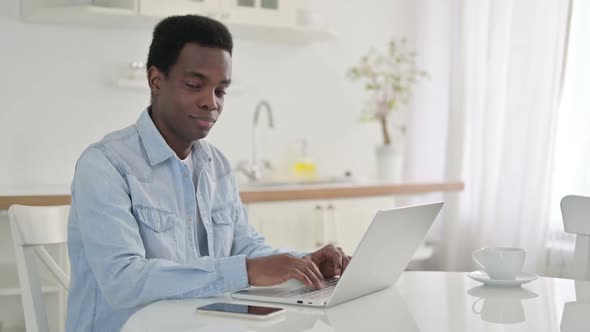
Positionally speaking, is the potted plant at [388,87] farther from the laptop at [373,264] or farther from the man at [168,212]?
the laptop at [373,264]

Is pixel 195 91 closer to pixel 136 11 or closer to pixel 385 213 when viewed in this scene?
pixel 385 213

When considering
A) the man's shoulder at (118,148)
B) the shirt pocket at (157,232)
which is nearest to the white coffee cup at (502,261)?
the shirt pocket at (157,232)

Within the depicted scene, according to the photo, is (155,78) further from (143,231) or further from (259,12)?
(259,12)

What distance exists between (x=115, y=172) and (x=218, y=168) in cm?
39

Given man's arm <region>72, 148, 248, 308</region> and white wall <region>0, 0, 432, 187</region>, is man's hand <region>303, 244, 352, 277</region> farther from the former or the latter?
white wall <region>0, 0, 432, 187</region>

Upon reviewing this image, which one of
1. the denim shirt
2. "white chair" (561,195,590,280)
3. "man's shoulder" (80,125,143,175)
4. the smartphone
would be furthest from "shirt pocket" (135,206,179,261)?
"white chair" (561,195,590,280)

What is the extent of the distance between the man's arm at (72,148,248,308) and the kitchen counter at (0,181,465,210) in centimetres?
115

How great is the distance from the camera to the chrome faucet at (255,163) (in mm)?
3717

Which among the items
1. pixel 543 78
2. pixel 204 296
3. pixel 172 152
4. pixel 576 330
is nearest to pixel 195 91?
pixel 172 152

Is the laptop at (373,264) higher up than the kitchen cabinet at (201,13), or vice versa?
the kitchen cabinet at (201,13)

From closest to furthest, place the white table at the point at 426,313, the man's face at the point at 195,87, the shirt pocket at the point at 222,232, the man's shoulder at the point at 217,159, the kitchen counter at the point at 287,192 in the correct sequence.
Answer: the white table at the point at 426,313 < the man's face at the point at 195,87 < the shirt pocket at the point at 222,232 < the man's shoulder at the point at 217,159 < the kitchen counter at the point at 287,192

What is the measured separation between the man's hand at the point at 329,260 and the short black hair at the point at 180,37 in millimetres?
491

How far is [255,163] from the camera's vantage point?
383 centimetres

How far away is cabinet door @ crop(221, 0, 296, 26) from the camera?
3455 mm
